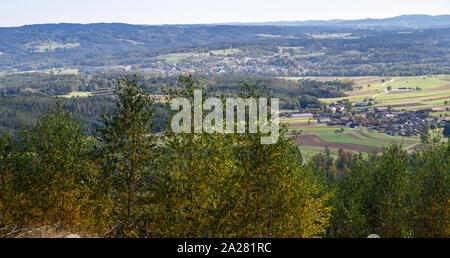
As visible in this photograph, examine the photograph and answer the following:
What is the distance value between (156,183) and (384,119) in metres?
159

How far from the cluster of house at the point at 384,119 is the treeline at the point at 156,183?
409 feet

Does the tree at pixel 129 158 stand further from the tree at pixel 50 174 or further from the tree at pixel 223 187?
the tree at pixel 50 174

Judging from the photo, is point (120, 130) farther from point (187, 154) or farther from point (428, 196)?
point (428, 196)

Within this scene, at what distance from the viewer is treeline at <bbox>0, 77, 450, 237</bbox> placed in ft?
80.5

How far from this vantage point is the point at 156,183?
2577cm

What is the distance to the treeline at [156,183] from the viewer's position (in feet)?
80.5

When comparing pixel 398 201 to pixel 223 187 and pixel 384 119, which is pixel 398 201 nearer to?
pixel 223 187

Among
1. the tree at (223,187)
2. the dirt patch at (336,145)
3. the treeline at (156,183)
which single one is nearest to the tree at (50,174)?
the treeline at (156,183)

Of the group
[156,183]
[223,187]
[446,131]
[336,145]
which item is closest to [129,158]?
[156,183]

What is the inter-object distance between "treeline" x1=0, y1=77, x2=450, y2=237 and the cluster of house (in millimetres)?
124610

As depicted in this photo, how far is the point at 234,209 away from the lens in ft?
80.7

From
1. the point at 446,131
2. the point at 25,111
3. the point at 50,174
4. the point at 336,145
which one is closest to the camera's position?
the point at 50,174
